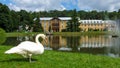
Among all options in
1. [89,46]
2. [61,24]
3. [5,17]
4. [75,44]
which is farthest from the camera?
[61,24]

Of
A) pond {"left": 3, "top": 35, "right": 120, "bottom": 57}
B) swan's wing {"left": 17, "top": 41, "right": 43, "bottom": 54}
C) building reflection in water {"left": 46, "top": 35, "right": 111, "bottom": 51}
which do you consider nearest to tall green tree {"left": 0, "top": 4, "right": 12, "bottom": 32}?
building reflection in water {"left": 46, "top": 35, "right": 111, "bottom": 51}

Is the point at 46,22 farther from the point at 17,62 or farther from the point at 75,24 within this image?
the point at 17,62

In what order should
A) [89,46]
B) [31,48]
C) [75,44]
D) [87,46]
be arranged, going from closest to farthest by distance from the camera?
1. [31,48]
2. [87,46]
3. [89,46]
4. [75,44]

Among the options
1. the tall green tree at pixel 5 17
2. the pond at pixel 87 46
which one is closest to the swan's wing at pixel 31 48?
the pond at pixel 87 46

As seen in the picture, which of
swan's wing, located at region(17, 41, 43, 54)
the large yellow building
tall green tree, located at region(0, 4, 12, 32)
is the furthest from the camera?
the large yellow building

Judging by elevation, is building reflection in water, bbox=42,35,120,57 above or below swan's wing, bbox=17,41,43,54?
below

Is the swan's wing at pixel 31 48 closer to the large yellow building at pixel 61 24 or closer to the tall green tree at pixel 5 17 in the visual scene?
the tall green tree at pixel 5 17

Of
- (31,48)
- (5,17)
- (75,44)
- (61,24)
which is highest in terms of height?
(5,17)

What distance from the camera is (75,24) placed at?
4889 inches

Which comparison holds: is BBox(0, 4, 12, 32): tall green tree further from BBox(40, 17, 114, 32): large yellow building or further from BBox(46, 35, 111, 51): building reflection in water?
BBox(46, 35, 111, 51): building reflection in water

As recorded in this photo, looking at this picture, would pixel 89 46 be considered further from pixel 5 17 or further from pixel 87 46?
pixel 5 17

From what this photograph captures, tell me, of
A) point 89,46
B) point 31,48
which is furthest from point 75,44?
point 31,48

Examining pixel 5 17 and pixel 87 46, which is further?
pixel 5 17

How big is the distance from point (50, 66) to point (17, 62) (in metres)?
1.61
